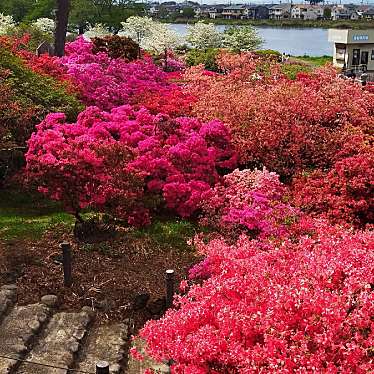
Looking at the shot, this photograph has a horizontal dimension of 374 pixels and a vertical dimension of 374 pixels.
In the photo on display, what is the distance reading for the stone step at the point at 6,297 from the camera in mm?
7836

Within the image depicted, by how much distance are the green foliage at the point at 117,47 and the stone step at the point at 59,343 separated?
16.3 metres

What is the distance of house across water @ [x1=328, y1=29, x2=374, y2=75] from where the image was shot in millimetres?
35906

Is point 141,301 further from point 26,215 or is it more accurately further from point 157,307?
point 26,215

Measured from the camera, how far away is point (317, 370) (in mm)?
4480

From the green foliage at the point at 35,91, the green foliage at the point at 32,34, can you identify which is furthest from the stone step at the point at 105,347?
the green foliage at the point at 32,34

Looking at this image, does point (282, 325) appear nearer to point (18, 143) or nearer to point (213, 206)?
point (213, 206)

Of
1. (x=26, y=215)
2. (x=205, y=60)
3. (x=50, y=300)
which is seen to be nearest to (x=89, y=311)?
(x=50, y=300)

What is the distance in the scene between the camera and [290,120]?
1219 centimetres

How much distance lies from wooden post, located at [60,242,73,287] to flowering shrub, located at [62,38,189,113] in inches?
271

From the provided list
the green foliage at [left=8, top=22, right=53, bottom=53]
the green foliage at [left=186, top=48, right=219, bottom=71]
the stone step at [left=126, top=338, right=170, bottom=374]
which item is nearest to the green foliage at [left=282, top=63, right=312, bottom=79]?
the green foliage at [left=186, top=48, right=219, bottom=71]

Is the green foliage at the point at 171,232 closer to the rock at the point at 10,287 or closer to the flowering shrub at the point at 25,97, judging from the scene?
the rock at the point at 10,287

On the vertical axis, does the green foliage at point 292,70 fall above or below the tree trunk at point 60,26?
below

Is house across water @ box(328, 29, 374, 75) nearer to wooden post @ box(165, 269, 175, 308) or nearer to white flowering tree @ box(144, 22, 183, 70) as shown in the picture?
white flowering tree @ box(144, 22, 183, 70)

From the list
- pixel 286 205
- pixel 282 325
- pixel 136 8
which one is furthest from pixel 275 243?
pixel 136 8
